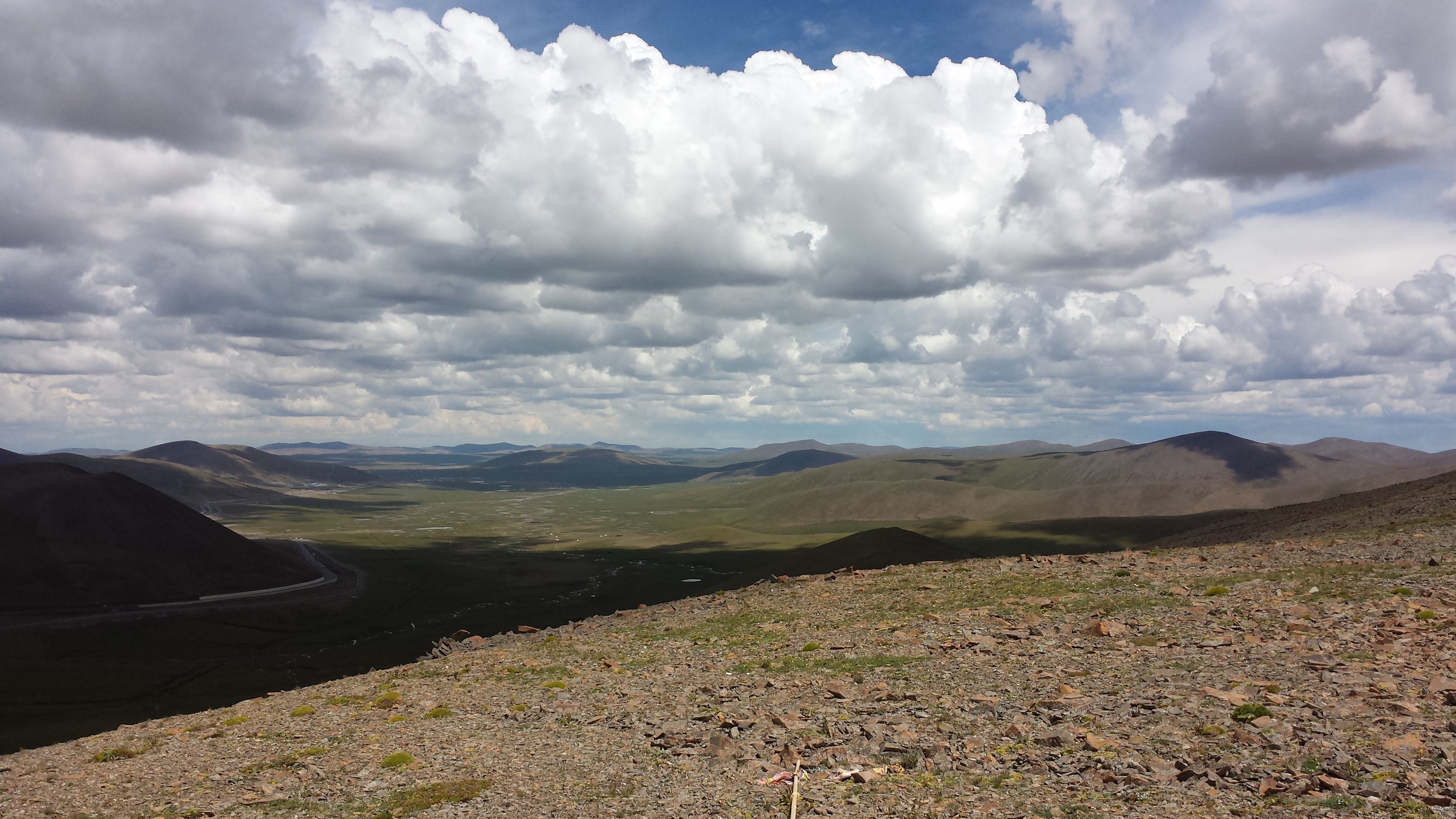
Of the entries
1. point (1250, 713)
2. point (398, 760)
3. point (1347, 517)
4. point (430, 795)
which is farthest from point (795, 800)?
point (1347, 517)

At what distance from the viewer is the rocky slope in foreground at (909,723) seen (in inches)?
534

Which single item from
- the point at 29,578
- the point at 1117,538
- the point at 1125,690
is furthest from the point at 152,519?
the point at 1117,538

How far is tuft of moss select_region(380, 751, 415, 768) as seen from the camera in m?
18.9

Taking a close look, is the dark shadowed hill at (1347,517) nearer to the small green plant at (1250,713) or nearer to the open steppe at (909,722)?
the open steppe at (909,722)

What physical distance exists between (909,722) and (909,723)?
0.10 metres

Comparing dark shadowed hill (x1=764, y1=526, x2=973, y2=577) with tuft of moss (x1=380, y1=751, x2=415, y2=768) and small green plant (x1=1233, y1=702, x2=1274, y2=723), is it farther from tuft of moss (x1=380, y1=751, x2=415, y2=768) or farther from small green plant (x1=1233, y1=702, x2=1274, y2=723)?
small green plant (x1=1233, y1=702, x2=1274, y2=723)

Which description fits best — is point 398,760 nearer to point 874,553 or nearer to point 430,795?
point 430,795

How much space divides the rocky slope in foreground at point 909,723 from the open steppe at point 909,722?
0.08 meters

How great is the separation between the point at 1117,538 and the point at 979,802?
680ft

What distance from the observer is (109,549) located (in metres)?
158

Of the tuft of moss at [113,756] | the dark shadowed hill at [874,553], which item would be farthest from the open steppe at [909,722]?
the dark shadowed hill at [874,553]

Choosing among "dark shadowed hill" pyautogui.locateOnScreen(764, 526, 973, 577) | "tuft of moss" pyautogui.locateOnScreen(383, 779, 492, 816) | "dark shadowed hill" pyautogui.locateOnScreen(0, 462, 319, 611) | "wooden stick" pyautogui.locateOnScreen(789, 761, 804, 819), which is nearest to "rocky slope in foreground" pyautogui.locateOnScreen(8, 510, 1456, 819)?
"tuft of moss" pyautogui.locateOnScreen(383, 779, 492, 816)

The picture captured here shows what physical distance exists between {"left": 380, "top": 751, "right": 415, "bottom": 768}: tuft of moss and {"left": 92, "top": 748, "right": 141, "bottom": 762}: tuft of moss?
8886mm

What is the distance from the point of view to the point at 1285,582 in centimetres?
2838
